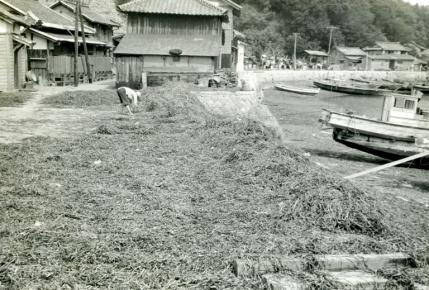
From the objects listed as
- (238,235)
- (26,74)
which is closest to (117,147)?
(238,235)

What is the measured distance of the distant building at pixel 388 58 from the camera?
89.2m

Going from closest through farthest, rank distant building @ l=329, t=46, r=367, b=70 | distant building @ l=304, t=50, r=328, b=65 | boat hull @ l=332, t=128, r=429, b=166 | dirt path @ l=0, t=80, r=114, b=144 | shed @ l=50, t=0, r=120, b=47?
dirt path @ l=0, t=80, r=114, b=144
boat hull @ l=332, t=128, r=429, b=166
shed @ l=50, t=0, r=120, b=47
distant building @ l=304, t=50, r=328, b=65
distant building @ l=329, t=46, r=367, b=70

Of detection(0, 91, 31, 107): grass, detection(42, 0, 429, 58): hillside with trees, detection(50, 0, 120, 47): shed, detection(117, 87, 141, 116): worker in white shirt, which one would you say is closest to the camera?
detection(117, 87, 141, 116): worker in white shirt

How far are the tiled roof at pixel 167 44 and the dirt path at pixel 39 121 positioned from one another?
12.7 m

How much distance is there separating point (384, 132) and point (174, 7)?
2264 cm

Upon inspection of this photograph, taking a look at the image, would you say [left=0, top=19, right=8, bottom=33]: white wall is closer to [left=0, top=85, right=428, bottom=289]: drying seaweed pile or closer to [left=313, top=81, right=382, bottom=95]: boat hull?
[left=0, top=85, right=428, bottom=289]: drying seaweed pile

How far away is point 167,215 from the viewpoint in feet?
20.7

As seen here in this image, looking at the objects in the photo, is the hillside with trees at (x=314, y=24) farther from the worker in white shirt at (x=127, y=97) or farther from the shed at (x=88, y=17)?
the worker in white shirt at (x=127, y=97)

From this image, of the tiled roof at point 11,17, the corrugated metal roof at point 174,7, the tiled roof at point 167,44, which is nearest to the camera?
the tiled roof at point 11,17

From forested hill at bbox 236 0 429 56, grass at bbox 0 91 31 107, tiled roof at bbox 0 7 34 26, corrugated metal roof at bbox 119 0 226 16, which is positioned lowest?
grass at bbox 0 91 31 107

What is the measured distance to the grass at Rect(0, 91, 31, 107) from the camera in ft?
58.5

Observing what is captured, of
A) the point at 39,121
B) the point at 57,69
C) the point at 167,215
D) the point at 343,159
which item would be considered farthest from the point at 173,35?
the point at 167,215

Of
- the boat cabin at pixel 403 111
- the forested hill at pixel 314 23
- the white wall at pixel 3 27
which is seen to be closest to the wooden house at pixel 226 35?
the white wall at pixel 3 27

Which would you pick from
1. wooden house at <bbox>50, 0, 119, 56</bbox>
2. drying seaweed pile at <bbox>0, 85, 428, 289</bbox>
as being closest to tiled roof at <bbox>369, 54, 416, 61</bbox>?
wooden house at <bbox>50, 0, 119, 56</bbox>
